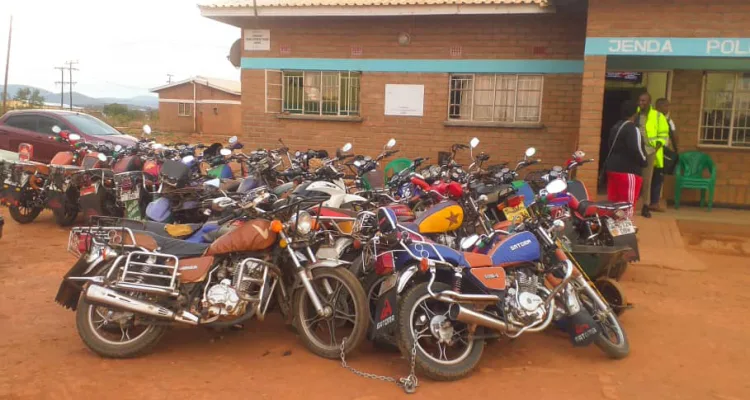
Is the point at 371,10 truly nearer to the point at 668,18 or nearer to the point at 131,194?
the point at 668,18

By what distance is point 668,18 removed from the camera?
28.7ft

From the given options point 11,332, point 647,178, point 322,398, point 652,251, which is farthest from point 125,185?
point 647,178

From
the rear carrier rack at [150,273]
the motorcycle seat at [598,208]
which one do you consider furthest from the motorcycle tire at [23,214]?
the motorcycle seat at [598,208]

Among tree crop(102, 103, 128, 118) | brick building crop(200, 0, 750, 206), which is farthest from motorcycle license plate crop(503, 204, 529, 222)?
tree crop(102, 103, 128, 118)

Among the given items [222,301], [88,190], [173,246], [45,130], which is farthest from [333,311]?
[45,130]

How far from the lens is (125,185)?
7891 millimetres

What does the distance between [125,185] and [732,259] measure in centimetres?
764

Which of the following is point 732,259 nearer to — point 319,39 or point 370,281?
point 370,281

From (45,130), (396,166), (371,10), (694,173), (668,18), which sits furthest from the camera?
(45,130)

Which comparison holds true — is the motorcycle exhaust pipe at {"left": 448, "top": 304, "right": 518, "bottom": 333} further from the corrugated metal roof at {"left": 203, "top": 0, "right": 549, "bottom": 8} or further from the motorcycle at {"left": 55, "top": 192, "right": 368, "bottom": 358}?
the corrugated metal roof at {"left": 203, "top": 0, "right": 549, "bottom": 8}

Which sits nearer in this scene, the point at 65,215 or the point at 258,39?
the point at 65,215

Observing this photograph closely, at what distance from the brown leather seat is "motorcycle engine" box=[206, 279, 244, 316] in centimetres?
163

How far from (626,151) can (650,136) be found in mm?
1433

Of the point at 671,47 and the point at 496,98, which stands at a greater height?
the point at 671,47
